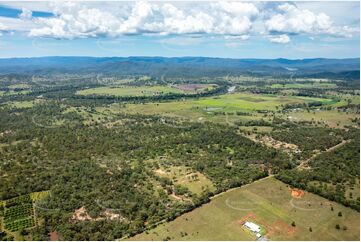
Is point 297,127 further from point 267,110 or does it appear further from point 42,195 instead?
point 42,195

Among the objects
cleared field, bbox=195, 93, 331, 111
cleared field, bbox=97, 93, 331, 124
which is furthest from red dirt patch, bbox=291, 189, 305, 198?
cleared field, bbox=195, 93, 331, 111

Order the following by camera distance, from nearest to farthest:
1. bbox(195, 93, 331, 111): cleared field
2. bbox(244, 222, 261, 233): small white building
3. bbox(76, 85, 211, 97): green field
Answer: bbox(244, 222, 261, 233): small white building, bbox(195, 93, 331, 111): cleared field, bbox(76, 85, 211, 97): green field

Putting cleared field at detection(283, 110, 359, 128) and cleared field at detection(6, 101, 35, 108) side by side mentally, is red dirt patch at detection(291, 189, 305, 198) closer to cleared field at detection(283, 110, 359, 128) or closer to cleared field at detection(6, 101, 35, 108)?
cleared field at detection(283, 110, 359, 128)

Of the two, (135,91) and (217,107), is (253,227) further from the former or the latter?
(135,91)

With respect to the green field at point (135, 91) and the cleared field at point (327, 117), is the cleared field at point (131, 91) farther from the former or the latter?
the cleared field at point (327, 117)

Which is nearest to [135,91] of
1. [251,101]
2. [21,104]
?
[21,104]
